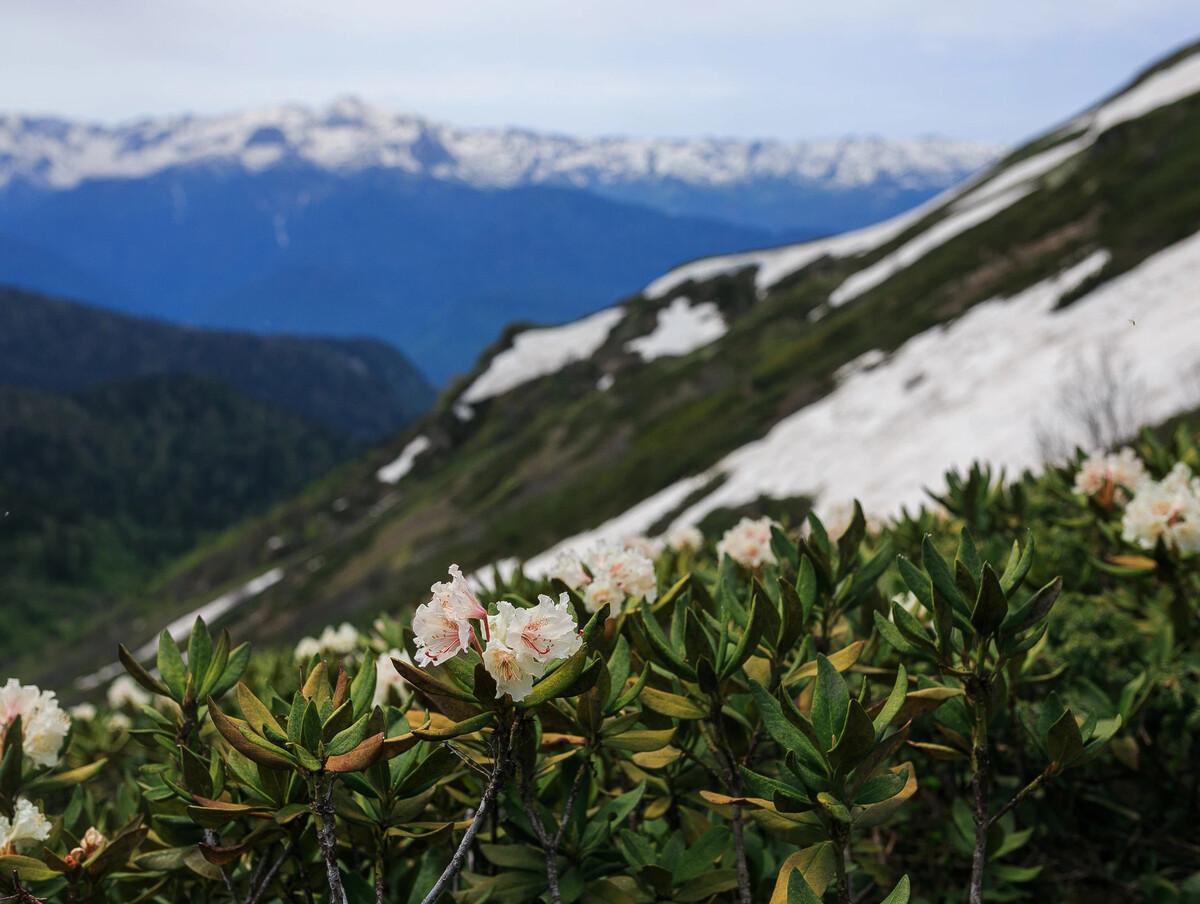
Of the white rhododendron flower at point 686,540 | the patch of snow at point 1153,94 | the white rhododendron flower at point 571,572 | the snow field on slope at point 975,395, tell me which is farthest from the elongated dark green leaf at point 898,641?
the patch of snow at point 1153,94

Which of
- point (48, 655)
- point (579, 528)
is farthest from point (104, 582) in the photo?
point (579, 528)

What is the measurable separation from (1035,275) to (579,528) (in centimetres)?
2499

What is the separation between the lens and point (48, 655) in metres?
114

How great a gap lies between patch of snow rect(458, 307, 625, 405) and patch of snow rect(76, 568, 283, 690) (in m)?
27.8

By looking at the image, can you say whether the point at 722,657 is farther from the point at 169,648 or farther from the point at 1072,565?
the point at 1072,565

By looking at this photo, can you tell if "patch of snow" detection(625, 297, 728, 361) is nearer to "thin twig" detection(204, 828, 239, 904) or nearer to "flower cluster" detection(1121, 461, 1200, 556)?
"flower cluster" detection(1121, 461, 1200, 556)

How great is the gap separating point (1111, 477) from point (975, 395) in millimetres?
24641

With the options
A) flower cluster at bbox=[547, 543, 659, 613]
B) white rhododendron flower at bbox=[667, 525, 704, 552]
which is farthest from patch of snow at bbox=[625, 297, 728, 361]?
flower cluster at bbox=[547, 543, 659, 613]

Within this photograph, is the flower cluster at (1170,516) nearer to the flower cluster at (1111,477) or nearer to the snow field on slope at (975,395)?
the flower cluster at (1111,477)

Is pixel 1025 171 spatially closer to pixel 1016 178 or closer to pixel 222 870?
pixel 1016 178

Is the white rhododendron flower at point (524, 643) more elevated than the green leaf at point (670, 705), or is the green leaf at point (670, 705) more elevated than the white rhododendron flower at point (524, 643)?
the white rhododendron flower at point (524, 643)

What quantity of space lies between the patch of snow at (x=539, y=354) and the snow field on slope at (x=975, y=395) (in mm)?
52727

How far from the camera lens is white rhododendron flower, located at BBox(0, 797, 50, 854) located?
2.45 metres

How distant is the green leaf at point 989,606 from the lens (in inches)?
81.5
